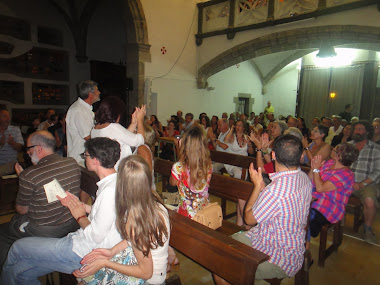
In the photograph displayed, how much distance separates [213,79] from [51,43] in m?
6.57

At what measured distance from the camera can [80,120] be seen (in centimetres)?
300

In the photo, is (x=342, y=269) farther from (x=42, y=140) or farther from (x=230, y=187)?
(x=42, y=140)

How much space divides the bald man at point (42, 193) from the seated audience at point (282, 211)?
1.46 metres

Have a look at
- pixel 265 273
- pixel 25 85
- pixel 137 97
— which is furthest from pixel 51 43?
pixel 265 273

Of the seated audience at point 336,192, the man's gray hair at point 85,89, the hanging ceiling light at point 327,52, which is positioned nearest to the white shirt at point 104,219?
the man's gray hair at point 85,89

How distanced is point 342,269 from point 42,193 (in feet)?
9.79

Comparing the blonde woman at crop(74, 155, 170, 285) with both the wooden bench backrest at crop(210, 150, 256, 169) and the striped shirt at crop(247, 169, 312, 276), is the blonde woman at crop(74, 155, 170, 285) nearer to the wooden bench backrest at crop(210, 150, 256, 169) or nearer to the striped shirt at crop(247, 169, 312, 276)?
the striped shirt at crop(247, 169, 312, 276)

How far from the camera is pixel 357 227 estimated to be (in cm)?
353

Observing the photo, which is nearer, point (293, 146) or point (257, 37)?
point (293, 146)

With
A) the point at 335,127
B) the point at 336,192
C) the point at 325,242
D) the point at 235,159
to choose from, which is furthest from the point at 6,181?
the point at 335,127

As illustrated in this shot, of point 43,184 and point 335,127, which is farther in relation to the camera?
point 335,127

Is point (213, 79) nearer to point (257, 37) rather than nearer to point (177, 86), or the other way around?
point (177, 86)

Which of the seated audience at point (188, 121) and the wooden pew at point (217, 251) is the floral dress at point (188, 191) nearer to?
the wooden pew at point (217, 251)

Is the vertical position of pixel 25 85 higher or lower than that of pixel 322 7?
lower
